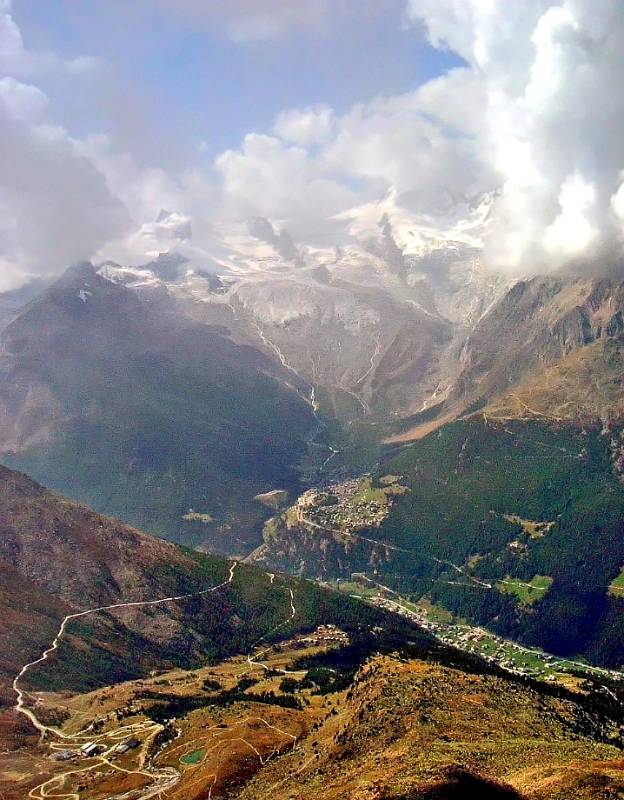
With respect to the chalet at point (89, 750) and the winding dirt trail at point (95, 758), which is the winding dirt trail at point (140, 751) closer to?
the winding dirt trail at point (95, 758)

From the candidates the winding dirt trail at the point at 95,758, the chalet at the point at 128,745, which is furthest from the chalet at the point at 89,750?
the chalet at the point at 128,745

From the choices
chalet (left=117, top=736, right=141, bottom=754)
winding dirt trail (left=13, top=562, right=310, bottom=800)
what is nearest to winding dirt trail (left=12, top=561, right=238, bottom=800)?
winding dirt trail (left=13, top=562, right=310, bottom=800)

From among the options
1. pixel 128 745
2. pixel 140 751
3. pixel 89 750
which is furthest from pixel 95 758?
pixel 140 751

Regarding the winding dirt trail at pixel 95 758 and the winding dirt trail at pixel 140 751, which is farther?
the winding dirt trail at pixel 95 758

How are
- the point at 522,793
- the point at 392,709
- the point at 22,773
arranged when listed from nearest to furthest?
the point at 522,793 → the point at 392,709 → the point at 22,773

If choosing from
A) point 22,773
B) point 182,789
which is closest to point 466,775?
point 182,789

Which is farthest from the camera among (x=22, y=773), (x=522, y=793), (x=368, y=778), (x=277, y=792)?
(x=22, y=773)

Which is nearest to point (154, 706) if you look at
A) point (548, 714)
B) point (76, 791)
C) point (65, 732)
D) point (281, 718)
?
point (65, 732)

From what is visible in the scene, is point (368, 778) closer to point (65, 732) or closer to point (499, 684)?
point (499, 684)

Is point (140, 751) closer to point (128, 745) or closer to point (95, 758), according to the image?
point (128, 745)

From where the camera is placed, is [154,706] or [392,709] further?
[154,706]
